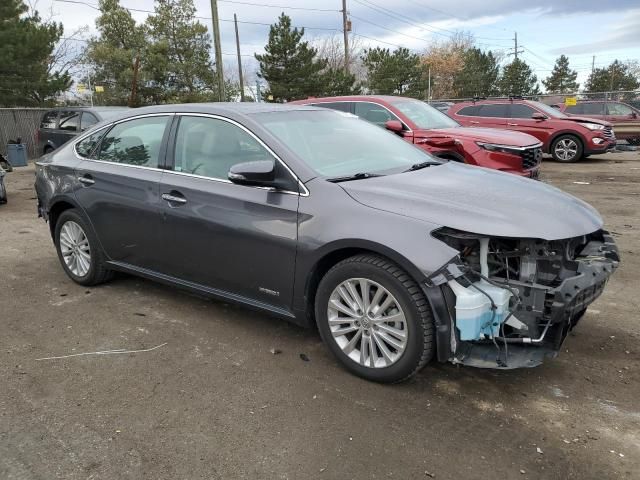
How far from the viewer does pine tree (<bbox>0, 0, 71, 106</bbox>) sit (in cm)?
2102

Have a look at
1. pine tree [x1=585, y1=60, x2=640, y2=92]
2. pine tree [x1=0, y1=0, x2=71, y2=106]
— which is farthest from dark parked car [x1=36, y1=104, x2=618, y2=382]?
pine tree [x1=585, y1=60, x2=640, y2=92]

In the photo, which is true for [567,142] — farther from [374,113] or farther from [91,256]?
[91,256]

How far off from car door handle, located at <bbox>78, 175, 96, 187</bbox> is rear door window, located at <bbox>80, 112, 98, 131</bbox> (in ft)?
28.3

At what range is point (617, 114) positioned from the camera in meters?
17.8

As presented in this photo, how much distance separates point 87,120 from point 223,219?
10.8 m

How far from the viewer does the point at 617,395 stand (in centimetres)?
304

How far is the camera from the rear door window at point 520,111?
1448cm

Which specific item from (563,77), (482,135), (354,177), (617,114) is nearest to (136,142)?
(354,177)

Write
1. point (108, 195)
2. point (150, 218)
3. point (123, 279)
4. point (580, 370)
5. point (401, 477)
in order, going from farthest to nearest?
point (123, 279) < point (108, 195) < point (150, 218) < point (580, 370) < point (401, 477)

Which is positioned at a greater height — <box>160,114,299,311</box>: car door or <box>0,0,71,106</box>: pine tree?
<box>0,0,71,106</box>: pine tree

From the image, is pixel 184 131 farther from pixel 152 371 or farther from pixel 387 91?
pixel 387 91

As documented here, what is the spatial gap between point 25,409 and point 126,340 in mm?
911

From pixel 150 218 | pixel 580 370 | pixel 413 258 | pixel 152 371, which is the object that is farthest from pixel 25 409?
pixel 580 370

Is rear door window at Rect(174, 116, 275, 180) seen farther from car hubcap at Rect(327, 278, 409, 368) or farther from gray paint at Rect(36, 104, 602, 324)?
Answer: car hubcap at Rect(327, 278, 409, 368)
